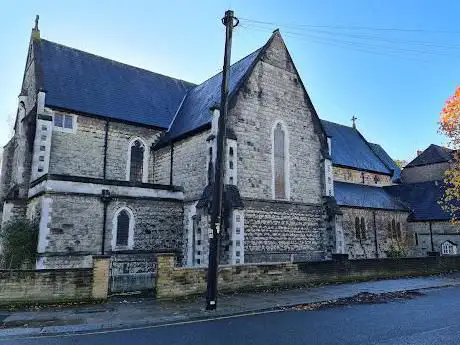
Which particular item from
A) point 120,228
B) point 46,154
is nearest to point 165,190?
point 120,228

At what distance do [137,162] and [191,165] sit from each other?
4.31 metres

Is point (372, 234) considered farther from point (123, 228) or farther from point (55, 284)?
point (55, 284)

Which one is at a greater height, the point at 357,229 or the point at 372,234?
the point at 357,229

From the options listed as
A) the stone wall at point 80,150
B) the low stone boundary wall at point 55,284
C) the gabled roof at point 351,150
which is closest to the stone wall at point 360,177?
the gabled roof at point 351,150

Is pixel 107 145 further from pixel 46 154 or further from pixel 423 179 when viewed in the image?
pixel 423 179

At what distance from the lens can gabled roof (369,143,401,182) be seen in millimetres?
38616

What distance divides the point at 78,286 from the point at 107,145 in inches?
426

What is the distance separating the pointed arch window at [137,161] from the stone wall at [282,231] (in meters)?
7.28

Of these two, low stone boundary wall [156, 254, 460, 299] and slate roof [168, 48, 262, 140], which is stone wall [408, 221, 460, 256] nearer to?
low stone boundary wall [156, 254, 460, 299]

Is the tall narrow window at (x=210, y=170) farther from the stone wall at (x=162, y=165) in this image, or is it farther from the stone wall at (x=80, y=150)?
the stone wall at (x=80, y=150)

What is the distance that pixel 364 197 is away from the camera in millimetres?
30281

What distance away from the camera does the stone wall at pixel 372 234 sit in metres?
27.1

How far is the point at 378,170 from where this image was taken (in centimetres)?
3525

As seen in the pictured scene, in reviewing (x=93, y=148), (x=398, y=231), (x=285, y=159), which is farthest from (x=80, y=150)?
(x=398, y=231)
